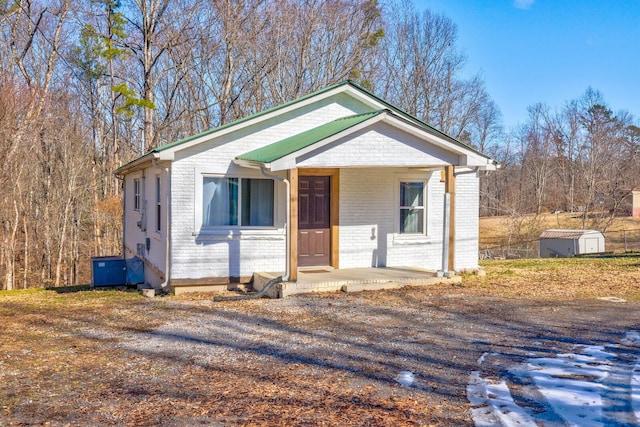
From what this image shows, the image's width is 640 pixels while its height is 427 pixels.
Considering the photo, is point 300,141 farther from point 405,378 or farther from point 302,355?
Answer: point 405,378

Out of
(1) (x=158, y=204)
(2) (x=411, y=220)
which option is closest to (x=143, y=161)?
(1) (x=158, y=204)

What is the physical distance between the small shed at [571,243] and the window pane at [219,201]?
21.3 m

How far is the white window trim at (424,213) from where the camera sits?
13.1m

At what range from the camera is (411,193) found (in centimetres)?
1338

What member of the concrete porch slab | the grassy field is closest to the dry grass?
the concrete porch slab

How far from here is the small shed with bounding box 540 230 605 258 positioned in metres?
28.1

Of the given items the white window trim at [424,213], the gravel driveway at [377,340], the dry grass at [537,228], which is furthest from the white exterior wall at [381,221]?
the dry grass at [537,228]

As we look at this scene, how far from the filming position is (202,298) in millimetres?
10945

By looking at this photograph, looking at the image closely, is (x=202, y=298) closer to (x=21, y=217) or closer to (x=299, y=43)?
(x=299, y=43)

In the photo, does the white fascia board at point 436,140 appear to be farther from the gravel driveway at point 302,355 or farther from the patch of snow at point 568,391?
the patch of snow at point 568,391

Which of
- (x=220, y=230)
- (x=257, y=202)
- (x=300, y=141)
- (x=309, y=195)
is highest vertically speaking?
(x=300, y=141)

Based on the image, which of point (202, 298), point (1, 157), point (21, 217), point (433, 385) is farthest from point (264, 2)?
point (433, 385)

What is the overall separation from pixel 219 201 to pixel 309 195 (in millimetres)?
2091

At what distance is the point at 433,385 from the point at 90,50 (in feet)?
83.3
